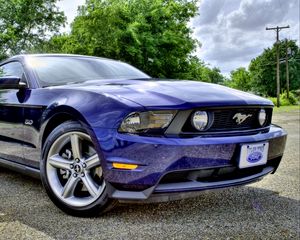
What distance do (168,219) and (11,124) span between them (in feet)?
5.48

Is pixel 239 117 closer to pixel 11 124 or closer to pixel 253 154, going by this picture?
pixel 253 154

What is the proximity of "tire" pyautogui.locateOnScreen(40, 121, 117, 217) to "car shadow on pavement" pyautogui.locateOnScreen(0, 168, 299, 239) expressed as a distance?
0.32 ft

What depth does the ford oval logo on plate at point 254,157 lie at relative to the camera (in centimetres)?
270

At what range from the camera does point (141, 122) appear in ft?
7.99

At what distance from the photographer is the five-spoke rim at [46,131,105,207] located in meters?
2.67

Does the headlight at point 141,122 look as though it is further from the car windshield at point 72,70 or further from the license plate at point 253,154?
the car windshield at point 72,70

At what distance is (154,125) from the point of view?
2.44 meters

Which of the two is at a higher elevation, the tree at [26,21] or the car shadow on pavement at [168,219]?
the tree at [26,21]

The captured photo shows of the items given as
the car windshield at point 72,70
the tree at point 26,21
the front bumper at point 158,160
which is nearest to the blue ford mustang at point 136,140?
the front bumper at point 158,160

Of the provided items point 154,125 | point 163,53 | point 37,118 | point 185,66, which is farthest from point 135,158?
point 185,66

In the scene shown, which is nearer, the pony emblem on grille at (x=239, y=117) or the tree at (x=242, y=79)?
the pony emblem on grille at (x=239, y=117)

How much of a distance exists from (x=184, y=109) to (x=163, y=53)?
2854 cm

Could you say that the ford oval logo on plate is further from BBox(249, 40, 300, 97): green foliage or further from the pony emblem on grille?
BBox(249, 40, 300, 97): green foliage

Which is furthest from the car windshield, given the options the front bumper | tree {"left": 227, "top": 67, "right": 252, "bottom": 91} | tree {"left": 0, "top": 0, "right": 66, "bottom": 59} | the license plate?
→ tree {"left": 227, "top": 67, "right": 252, "bottom": 91}
